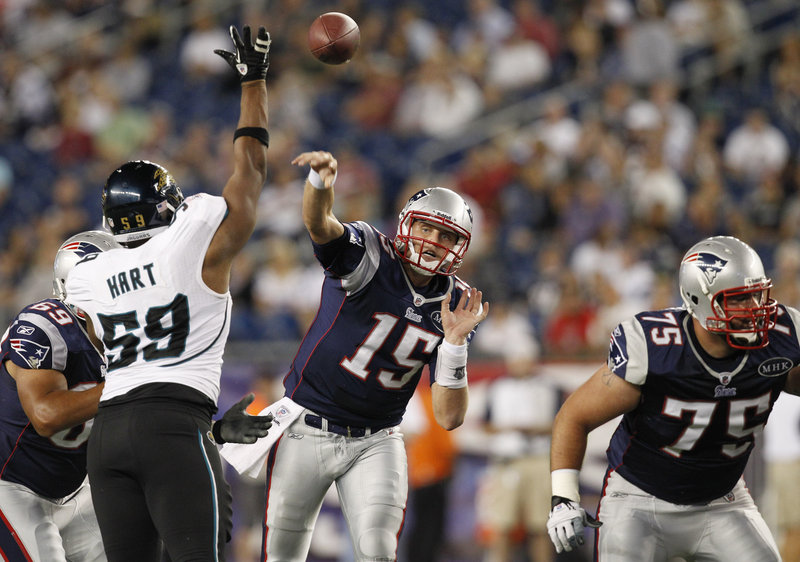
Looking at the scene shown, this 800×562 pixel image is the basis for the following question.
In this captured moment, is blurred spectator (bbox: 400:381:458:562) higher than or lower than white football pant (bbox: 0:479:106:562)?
lower

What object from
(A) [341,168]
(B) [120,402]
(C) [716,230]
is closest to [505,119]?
(A) [341,168]

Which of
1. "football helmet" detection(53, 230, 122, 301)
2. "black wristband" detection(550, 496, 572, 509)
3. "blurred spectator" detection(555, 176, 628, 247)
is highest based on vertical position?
"football helmet" detection(53, 230, 122, 301)

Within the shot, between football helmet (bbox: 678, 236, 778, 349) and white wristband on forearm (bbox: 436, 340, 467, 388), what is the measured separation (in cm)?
102

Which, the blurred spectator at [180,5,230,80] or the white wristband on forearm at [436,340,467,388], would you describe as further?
the blurred spectator at [180,5,230,80]

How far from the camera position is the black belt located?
4.97 metres

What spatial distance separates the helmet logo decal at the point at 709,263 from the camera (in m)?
4.58

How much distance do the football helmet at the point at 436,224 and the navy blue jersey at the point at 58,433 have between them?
4.86ft

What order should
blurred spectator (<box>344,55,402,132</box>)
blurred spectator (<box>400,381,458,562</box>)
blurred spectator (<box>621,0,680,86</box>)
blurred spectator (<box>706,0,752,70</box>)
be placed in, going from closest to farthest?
blurred spectator (<box>400,381,458,562</box>) → blurred spectator (<box>621,0,680,86</box>) → blurred spectator (<box>706,0,752,70</box>) → blurred spectator (<box>344,55,402,132</box>)

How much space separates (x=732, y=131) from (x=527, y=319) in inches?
140

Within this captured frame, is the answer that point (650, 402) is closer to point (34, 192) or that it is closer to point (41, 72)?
point (34, 192)

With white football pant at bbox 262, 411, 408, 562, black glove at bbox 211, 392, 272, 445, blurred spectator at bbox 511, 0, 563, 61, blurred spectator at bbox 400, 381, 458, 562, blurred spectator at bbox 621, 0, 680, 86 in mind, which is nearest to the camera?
black glove at bbox 211, 392, 272, 445

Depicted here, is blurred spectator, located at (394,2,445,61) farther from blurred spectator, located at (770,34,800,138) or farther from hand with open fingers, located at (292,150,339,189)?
hand with open fingers, located at (292,150,339,189)

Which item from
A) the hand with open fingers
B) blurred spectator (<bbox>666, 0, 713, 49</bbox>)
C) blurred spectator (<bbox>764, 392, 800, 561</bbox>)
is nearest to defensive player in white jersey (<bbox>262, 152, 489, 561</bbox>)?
the hand with open fingers

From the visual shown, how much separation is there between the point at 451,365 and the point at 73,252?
182cm
